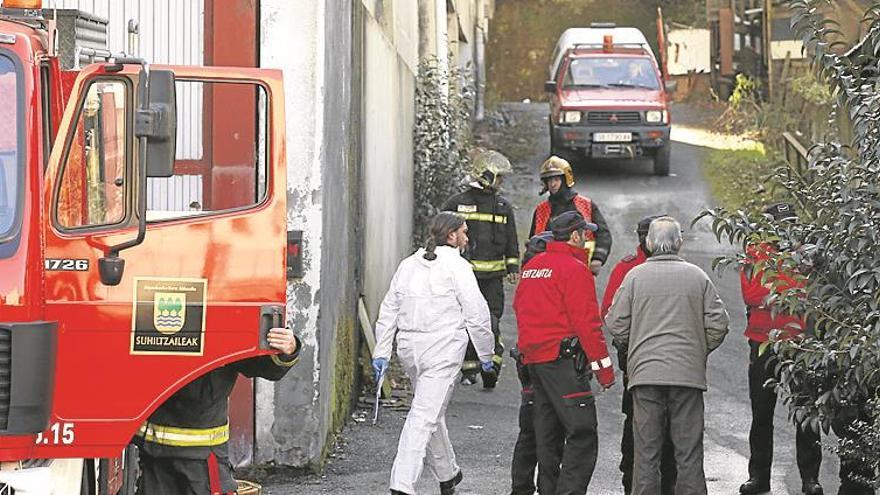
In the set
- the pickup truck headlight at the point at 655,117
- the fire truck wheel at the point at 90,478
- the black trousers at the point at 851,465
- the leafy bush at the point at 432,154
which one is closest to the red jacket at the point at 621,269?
the black trousers at the point at 851,465

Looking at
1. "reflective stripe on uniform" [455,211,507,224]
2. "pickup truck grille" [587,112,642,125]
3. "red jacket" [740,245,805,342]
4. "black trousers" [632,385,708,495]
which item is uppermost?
"pickup truck grille" [587,112,642,125]

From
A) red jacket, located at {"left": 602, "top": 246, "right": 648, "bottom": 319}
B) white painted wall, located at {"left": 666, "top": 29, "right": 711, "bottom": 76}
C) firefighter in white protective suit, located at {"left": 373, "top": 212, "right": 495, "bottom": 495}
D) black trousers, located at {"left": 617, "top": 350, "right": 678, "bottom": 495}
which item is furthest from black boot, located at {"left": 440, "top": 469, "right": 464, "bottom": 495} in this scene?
white painted wall, located at {"left": 666, "top": 29, "right": 711, "bottom": 76}

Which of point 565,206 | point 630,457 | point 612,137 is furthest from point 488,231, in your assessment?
point 612,137

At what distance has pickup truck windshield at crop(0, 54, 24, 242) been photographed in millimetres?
5781

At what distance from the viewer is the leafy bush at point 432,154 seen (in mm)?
17734

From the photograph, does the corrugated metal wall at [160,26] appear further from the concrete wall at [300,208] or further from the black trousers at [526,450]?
the black trousers at [526,450]

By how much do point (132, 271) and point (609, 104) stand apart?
17.1 metres

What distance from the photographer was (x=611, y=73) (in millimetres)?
24266

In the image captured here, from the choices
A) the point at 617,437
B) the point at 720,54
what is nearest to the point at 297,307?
the point at 617,437

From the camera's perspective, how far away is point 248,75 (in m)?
6.64

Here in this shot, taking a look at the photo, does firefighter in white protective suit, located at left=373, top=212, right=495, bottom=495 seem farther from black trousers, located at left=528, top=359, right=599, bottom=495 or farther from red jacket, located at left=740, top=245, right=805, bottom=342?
red jacket, located at left=740, top=245, right=805, bottom=342

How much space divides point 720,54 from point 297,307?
23213 mm

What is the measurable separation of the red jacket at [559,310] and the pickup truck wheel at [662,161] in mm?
14999

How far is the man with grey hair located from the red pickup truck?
46.8ft
